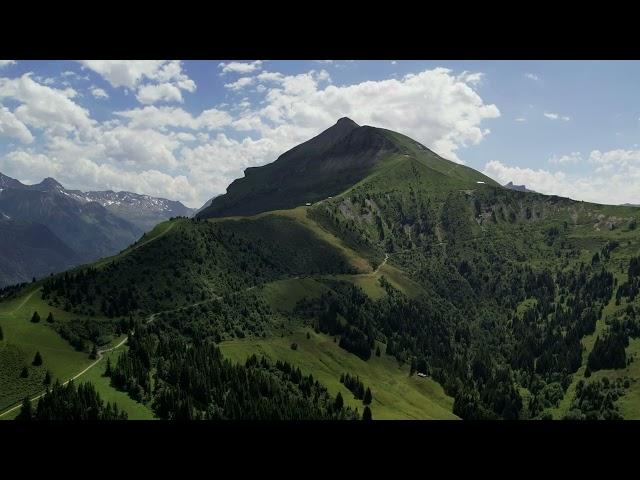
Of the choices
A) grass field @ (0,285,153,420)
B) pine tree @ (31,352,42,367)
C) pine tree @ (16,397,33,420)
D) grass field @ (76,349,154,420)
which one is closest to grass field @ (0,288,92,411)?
grass field @ (0,285,153,420)

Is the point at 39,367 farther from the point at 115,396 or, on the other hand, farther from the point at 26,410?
the point at 26,410

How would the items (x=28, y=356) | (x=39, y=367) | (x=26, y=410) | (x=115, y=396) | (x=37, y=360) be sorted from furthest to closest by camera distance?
(x=28, y=356)
(x=37, y=360)
(x=39, y=367)
(x=115, y=396)
(x=26, y=410)

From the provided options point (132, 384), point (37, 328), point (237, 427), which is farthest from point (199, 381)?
point (237, 427)

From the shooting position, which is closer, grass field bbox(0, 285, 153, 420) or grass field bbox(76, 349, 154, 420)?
grass field bbox(0, 285, 153, 420)

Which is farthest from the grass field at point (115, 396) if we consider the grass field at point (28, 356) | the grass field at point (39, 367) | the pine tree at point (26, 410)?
the pine tree at point (26, 410)

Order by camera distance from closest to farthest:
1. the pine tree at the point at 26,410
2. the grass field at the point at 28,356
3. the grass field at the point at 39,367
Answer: the pine tree at the point at 26,410 → the grass field at the point at 39,367 → the grass field at the point at 28,356

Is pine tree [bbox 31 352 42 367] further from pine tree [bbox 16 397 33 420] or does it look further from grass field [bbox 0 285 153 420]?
pine tree [bbox 16 397 33 420]

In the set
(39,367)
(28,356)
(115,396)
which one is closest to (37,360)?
(39,367)

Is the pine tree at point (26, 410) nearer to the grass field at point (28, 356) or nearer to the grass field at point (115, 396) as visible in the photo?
the grass field at point (28, 356)

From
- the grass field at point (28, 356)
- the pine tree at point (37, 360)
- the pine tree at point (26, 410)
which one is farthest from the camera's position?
the pine tree at point (37, 360)

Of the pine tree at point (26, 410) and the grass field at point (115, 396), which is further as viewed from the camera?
the grass field at point (115, 396)

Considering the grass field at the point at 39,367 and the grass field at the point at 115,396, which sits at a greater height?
the grass field at the point at 39,367

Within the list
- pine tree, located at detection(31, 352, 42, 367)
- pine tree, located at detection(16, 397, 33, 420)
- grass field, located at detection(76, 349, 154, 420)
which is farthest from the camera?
pine tree, located at detection(31, 352, 42, 367)
